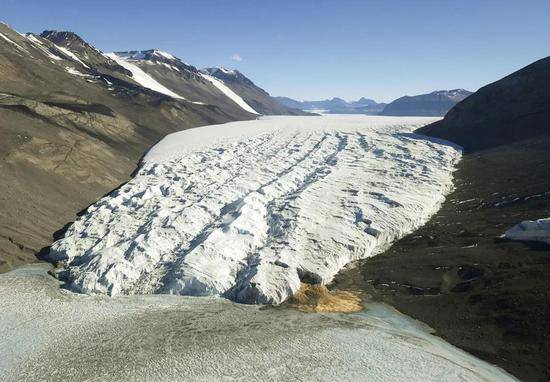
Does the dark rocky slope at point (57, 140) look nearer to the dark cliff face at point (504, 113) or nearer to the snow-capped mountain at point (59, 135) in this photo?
the snow-capped mountain at point (59, 135)

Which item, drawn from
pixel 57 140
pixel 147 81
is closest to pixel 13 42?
pixel 147 81

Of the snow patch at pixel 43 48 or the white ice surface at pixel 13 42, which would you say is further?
the snow patch at pixel 43 48

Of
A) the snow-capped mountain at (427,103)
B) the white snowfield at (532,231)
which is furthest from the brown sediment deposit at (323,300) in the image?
the snow-capped mountain at (427,103)

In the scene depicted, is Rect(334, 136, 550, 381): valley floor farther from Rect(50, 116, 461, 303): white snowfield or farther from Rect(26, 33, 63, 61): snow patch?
Rect(26, 33, 63, 61): snow patch

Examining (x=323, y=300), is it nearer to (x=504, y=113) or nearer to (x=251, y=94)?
(x=504, y=113)

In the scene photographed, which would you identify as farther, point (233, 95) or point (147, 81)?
point (233, 95)

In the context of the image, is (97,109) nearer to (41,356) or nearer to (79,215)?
(79,215)
